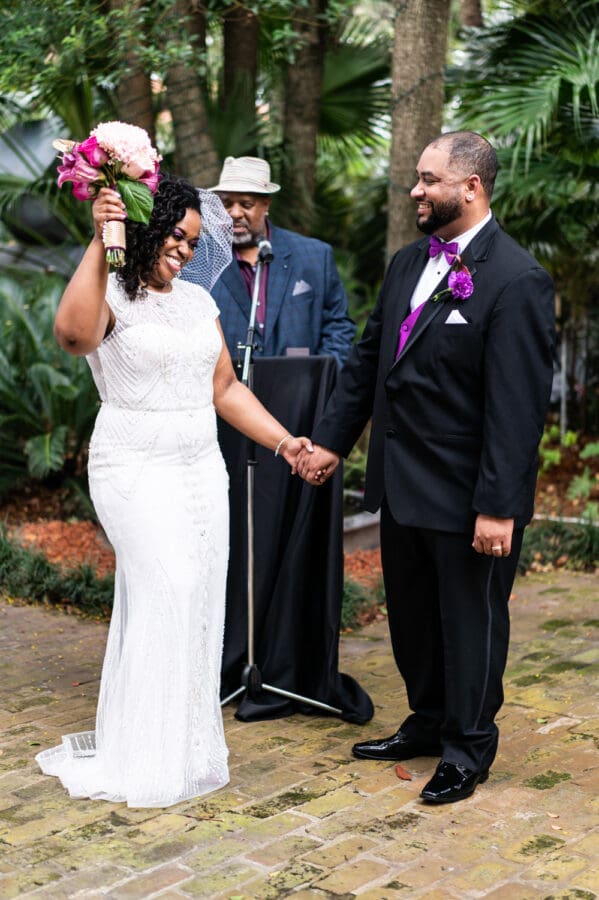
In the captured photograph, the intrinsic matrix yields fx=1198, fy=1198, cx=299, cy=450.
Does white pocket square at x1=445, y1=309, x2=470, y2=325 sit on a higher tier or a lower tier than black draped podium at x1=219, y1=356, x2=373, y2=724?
higher

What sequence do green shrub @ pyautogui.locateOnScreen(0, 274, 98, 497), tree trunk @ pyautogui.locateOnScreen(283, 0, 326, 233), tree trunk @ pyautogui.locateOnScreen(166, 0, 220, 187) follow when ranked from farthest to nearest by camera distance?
1. tree trunk @ pyautogui.locateOnScreen(283, 0, 326, 233)
2. green shrub @ pyautogui.locateOnScreen(0, 274, 98, 497)
3. tree trunk @ pyautogui.locateOnScreen(166, 0, 220, 187)

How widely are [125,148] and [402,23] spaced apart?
382 centimetres

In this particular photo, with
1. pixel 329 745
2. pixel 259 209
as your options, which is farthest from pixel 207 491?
pixel 259 209

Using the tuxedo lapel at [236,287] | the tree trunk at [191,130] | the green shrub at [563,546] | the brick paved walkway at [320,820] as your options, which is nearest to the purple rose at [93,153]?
the tuxedo lapel at [236,287]

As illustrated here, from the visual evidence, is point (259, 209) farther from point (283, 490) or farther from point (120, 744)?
point (120, 744)

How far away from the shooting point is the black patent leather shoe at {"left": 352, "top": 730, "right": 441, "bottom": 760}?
4375 millimetres

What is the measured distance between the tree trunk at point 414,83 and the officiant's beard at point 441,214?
313cm

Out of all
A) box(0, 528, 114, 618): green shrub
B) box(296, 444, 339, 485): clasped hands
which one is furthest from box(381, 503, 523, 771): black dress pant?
box(0, 528, 114, 618): green shrub

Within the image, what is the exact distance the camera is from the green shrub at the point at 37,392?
7875 mm

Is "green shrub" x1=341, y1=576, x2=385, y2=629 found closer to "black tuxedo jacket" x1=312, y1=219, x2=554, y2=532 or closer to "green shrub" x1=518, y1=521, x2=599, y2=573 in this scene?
"green shrub" x1=518, y1=521, x2=599, y2=573

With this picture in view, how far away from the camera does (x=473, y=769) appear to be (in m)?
4.05

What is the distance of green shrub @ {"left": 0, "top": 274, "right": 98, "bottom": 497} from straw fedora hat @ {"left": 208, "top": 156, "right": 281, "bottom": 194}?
2746mm

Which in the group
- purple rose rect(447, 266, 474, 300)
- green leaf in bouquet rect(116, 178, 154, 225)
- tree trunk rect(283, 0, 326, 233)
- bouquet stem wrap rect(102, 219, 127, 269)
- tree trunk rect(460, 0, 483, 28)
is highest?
tree trunk rect(460, 0, 483, 28)

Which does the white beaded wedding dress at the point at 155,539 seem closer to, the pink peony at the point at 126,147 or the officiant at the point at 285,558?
the pink peony at the point at 126,147
